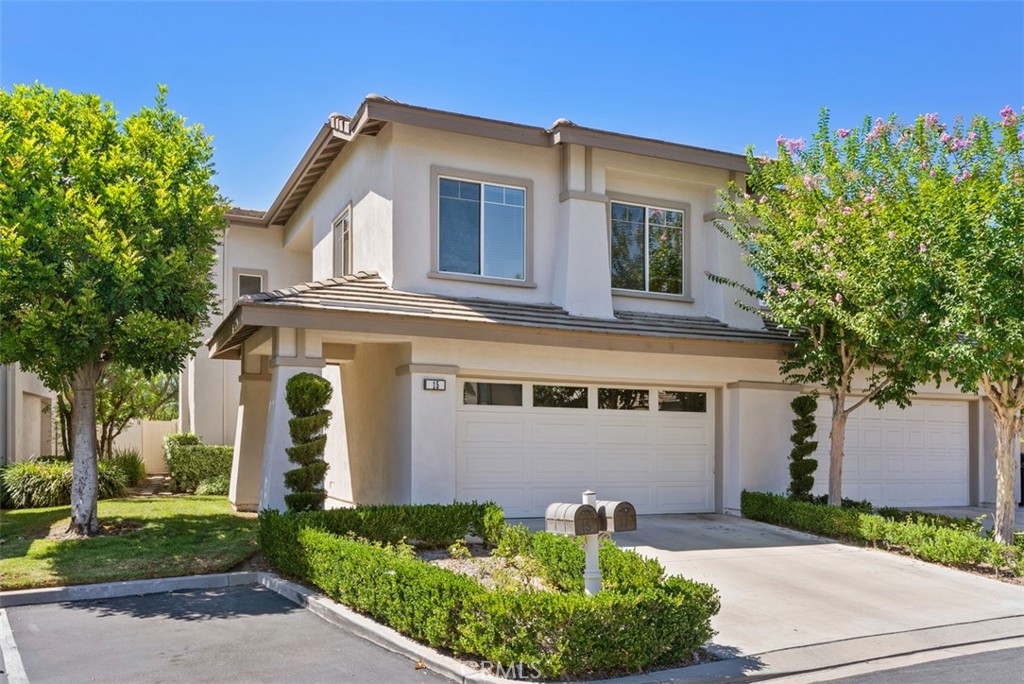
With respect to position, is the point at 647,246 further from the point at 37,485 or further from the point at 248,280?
the point at 37,485

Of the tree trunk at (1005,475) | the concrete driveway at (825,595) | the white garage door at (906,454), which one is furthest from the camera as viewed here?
the white garage door at (906,454)

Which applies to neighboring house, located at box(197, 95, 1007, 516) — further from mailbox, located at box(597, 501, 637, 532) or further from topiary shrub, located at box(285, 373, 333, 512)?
mailbox, located at box(597, 501, 637, 532)

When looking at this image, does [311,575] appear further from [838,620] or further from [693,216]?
[693,216]

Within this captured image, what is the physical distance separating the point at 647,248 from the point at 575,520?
378 inches

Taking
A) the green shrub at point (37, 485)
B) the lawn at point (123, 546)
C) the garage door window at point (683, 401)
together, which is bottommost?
the lawn at point (123, 546)

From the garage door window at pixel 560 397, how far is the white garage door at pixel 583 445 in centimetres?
2

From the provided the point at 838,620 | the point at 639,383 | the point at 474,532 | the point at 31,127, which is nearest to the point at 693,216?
the point at 639,383

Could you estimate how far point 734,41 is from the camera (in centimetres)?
1281

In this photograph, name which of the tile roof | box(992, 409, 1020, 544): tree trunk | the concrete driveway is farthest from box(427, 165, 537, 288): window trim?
box(992, 409, 1020, 544): tree trunk

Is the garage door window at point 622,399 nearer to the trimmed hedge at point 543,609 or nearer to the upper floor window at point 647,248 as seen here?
the upper floor window at point 647,248

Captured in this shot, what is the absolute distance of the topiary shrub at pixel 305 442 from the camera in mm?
11430

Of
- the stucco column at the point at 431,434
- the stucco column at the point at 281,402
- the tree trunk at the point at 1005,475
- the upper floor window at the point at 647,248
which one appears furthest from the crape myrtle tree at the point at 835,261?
the stucco column at the point at 281,402

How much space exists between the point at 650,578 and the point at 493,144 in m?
8.90

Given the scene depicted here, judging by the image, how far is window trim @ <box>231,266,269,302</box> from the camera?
21.6 meters
